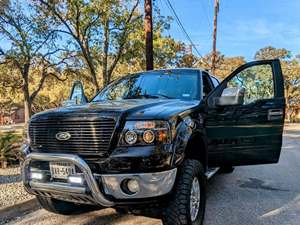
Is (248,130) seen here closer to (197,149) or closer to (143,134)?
(197,149)

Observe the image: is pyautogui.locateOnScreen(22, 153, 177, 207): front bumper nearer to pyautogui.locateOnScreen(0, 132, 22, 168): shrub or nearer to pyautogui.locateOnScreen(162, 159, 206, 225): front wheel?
pyautogui.locateOnScreen(162, 159, 206, 225): front wheel

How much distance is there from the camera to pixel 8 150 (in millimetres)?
7895

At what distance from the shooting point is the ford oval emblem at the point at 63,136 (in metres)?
3.57

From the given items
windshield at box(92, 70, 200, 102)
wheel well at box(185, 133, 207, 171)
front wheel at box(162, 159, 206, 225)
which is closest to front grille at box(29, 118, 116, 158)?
front wheel at box(162, 159, 206, 225)

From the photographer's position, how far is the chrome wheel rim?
384 cm

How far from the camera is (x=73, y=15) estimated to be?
1451cm

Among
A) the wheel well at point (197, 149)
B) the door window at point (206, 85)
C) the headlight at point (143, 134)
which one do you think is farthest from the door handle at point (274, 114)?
the headlight at point (143, 134)

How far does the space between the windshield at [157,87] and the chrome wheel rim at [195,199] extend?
1255mm

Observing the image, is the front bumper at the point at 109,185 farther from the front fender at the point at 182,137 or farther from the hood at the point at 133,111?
the hood at the point at 133,111

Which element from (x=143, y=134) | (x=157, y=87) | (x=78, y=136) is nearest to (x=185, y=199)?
(x=143, y=134)

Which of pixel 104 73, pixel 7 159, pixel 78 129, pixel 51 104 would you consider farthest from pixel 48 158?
pixel 51 104

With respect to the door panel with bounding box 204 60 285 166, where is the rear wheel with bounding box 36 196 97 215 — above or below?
below

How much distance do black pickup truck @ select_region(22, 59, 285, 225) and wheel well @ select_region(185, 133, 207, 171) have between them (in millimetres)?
12

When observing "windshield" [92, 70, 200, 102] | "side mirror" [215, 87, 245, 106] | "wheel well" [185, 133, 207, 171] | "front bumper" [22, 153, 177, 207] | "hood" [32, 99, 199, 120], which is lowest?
"front bumper" [22, 153, 177, 207]
